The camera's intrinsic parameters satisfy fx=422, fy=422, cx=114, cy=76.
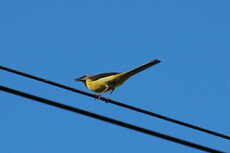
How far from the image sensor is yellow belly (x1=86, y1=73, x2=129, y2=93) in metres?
9.77

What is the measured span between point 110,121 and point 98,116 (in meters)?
0.18

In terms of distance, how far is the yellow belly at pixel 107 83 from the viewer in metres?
9.77

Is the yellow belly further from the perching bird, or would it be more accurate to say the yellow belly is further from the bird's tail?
the bird's tail

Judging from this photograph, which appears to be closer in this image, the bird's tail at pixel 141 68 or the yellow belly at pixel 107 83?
the bird's tail at pixel 141 68

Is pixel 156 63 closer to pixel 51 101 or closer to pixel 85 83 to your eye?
pixel 51 101

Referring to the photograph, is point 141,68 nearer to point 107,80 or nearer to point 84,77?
point 107,80

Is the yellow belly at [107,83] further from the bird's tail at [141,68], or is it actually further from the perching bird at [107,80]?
the bird's tail at [141,68]

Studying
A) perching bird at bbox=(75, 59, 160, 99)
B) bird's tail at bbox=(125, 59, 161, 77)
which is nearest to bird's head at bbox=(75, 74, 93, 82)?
perching bird at bbox=(75, 59, 160, 99)

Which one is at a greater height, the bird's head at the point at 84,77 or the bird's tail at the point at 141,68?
the bird's head at the point at 84,77

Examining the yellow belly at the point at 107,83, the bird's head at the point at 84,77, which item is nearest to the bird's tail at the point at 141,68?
the yellow belly at the point at 107,83

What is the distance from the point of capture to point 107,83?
1024 cm

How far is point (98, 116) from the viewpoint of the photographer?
571 cm

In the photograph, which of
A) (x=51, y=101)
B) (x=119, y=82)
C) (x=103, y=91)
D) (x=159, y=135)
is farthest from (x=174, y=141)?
(x=103, y=91)

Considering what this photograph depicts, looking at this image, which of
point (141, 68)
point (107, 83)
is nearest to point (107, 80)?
point (107, 83)
